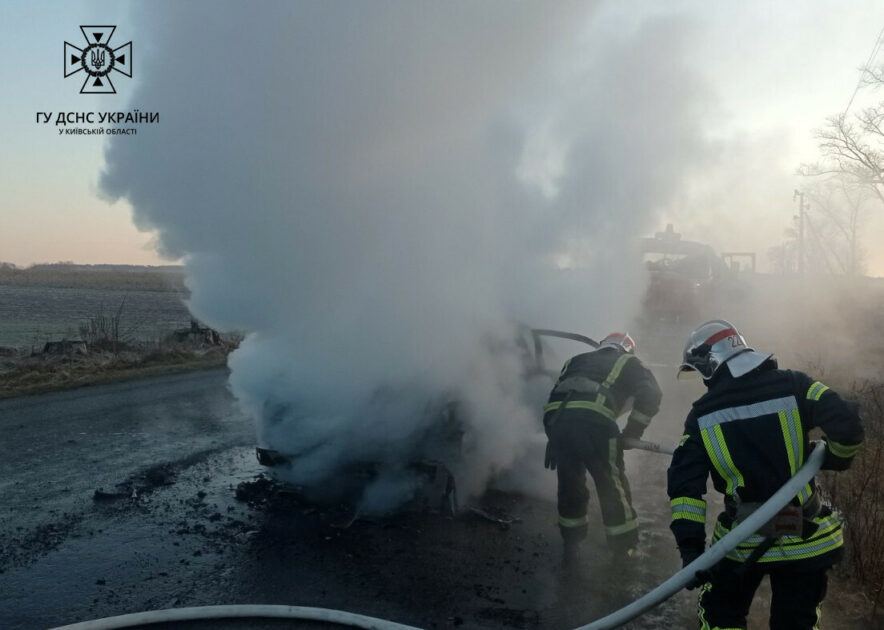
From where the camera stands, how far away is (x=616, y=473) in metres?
4.91

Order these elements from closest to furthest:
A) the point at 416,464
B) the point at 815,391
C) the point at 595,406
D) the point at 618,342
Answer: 1. the point at 815,391
2. the point at 595,406
3. the point at 618,342
4. the point at 416,464

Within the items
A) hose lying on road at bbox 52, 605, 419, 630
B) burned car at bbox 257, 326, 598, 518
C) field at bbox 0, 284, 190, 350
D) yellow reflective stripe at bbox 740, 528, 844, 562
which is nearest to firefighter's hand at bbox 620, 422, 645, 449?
burned car at bbox 257, 326, 598, 518

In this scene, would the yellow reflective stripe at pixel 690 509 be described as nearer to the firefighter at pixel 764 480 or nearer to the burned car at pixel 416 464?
the firefighter at pixel 764 480

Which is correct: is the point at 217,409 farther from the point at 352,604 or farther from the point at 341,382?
the point at 352,604

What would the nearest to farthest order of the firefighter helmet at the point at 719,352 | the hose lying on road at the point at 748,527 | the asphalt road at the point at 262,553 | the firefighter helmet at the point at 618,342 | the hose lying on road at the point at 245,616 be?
the hose lying on road at the point at 748,527 < the firefighter helmet at the point at 719,352 < the hose lying on road at the point at 245,616 < the asphalt road at the point at 262,553 < the firefighter helmet at the point at 618,342

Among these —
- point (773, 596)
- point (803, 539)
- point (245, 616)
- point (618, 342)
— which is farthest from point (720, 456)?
point (245, 616)

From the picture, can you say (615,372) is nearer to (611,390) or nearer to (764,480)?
(611,390)

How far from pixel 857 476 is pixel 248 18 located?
22.0 feet

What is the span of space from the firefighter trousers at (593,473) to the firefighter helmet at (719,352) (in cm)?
144

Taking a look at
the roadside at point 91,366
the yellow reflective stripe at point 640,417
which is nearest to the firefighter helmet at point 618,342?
the yellow reflective stripe at point 640,417

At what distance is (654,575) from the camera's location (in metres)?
4.64

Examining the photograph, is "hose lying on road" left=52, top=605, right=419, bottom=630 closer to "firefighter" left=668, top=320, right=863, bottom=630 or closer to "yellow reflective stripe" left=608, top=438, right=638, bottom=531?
"firefighter" left=668, top=320, right=863, bottom=630

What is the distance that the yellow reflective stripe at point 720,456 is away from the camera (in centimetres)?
305

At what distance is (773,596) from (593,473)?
1.87m
